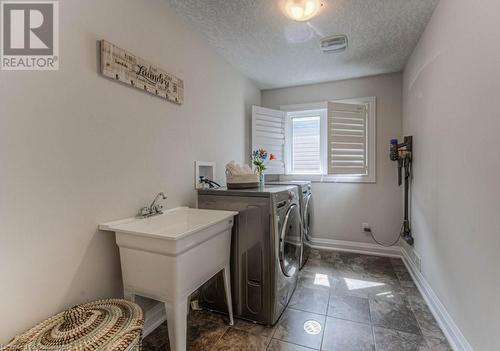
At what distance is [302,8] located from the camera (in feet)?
5.62

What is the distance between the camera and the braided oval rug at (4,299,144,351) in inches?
33.5

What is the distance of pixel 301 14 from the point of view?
177cm

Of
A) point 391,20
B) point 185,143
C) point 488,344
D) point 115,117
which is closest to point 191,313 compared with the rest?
point 185,143

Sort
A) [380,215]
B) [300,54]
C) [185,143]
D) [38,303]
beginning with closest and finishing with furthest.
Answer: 1. [38,303]
2. [185,143]
3. [300,54]
4. [380,215]

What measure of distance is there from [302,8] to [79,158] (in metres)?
1.79

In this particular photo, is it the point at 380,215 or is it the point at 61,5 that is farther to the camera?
the point at 380,215

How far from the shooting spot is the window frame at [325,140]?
3072mm

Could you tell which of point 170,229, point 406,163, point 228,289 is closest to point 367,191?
point 406,163

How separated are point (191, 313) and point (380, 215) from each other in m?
2.57

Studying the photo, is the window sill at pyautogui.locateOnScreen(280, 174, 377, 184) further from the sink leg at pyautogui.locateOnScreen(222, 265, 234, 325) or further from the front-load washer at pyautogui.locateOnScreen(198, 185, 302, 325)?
the sink leg at pyautogui.locateOnScreen(222, 265, 234, 325)

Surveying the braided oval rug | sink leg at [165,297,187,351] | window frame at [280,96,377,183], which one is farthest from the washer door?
window frame at [280,96,377,183]

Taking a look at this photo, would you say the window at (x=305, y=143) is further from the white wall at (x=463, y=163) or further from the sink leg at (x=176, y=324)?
the sink leg at (x=176, y=324)

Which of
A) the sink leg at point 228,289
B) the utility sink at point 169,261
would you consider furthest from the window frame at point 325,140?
the utility sink at point 169,261

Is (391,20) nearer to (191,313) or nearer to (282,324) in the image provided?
(282,324)
